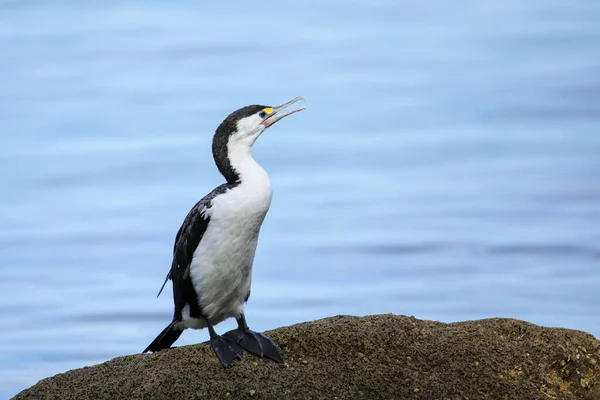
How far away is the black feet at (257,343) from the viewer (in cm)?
710

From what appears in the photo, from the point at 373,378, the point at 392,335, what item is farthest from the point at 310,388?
the point at 392,335

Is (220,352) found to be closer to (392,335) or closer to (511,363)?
(392,335)

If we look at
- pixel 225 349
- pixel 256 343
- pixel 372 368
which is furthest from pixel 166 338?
pixel 372 368

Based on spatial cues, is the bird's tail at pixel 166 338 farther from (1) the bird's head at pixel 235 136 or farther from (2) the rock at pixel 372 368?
(1) the bird's head at pixel 235 136

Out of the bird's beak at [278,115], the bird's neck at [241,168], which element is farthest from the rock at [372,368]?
the bird's beak at [278,115]

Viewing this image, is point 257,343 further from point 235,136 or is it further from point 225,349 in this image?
point 235,136

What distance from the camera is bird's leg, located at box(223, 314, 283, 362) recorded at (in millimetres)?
7098

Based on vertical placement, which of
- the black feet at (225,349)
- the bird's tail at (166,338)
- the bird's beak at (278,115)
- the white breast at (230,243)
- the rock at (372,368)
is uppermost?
the bird's beak at (278,115)

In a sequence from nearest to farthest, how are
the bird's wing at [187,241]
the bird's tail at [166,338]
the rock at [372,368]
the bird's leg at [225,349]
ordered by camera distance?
the rock at [372,368] < the bird's leg at [225,349] < the bird's wing at [187,241] < the bird's tail at [166,338]

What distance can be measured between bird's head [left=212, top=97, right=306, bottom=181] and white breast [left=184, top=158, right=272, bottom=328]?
0.13 meters

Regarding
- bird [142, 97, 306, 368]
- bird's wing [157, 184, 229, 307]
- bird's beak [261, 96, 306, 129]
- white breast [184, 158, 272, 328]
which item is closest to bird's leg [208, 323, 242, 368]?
bird [142, 97, 306, 368]

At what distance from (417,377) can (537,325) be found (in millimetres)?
1546

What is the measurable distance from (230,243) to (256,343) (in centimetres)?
77

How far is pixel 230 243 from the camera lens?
23.4 ft
